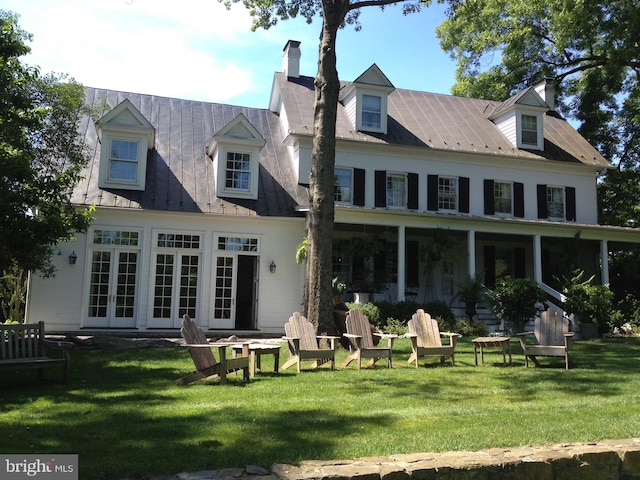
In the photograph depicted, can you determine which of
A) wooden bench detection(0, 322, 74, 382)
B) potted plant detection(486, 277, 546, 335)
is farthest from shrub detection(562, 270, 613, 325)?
wooden bench detection(0, 322, 74, 382)

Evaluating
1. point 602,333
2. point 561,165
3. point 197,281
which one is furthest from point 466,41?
point 197,281

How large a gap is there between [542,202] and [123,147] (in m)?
14.2

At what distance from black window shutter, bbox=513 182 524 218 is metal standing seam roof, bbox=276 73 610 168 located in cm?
103

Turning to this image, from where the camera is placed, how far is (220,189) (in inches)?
644

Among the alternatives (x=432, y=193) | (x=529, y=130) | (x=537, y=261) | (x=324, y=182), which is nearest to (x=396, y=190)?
(x=432, y=193)

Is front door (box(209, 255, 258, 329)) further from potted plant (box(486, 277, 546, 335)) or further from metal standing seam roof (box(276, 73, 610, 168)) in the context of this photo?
potted plant (box(486, 277, 546, 335))

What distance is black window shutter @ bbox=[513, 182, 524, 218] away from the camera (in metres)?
19.5

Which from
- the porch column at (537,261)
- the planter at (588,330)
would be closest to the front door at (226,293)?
the porch column at (537,261)

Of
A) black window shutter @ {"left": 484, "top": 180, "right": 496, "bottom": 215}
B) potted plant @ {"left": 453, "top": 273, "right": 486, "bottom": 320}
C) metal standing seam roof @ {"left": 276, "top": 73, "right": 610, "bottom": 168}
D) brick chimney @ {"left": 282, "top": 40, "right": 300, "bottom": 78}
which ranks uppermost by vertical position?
brick chimney @ {"left": 282, "top": 40, "right": 300, "bottom": 78}

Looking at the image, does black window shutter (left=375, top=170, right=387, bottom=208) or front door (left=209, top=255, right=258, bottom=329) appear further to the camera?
black window shutter (left=375, top=170, right=387, bottom=208)

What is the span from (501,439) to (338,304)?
727cm

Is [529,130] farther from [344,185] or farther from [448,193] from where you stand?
[344,185]

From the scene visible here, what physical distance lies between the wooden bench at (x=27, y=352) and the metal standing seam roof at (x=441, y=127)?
10929 millimetres

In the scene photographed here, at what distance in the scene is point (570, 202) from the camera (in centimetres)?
2003
